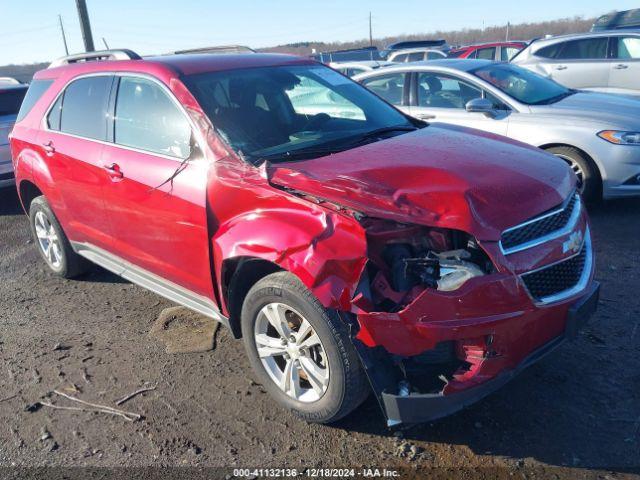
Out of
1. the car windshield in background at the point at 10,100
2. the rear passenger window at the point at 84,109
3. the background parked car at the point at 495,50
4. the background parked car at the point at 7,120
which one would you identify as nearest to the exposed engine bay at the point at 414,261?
the rear passenger window at the point at 84,109

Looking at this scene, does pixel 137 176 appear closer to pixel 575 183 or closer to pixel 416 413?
pixel 416 413

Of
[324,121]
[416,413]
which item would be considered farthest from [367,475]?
[324,121]

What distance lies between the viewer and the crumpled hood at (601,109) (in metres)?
5.84

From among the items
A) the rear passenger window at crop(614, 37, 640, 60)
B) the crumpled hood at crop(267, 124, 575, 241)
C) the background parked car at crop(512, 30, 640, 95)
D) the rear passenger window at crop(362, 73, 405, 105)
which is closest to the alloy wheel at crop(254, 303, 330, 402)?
the crumpled hood at crop(267, 124, 575, 241)

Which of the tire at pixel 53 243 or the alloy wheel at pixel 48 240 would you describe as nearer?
the tire at pixel 53 243

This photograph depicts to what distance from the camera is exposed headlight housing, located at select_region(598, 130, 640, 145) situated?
5.71m

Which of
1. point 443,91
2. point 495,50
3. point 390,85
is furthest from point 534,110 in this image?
point 495,50

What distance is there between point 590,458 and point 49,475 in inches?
104

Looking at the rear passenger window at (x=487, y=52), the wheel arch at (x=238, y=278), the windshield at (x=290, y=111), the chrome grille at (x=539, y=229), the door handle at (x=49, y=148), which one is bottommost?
the wheel arch at (x=238, y=278)

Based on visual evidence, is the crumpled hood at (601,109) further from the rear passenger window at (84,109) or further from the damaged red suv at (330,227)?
the rear passenger window at (84,109)

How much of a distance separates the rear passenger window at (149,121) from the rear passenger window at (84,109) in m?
0.21

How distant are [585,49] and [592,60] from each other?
0.34 metres

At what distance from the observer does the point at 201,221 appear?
3.32m

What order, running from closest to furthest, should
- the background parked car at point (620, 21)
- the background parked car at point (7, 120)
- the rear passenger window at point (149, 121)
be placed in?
1. the rear passenger window at point (149, 121)
2. the background parked car at point (7, 120)
3. the background parked car at point (620, 21)
